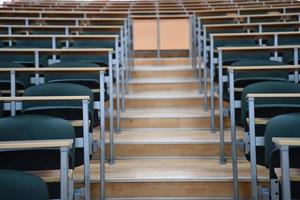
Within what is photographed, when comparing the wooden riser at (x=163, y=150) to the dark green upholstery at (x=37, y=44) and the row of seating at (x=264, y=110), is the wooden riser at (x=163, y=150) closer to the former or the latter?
the row of seating at (x=264, y=110)

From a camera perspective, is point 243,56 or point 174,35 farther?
point 174,35

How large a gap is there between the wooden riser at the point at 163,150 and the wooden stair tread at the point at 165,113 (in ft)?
0.78

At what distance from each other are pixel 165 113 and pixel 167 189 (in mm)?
576

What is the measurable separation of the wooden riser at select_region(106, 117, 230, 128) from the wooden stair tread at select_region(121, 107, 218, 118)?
2cm

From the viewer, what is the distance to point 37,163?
46.3 inches

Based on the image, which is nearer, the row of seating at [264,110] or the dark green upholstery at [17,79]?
the row of seating at [264,110]

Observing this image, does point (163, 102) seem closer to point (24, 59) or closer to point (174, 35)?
point (24, 59)

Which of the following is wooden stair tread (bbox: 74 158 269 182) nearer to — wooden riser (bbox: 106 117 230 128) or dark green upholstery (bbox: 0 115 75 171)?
wooden riser (bbox: 106 117 230 128)

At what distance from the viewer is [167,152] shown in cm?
184

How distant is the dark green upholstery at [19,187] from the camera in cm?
91

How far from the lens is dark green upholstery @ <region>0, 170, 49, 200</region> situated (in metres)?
0.91

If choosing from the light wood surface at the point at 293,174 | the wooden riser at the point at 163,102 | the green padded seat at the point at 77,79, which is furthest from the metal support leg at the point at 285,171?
the wooden riser at the point at 163,102

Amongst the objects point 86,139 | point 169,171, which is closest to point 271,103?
point 169,171

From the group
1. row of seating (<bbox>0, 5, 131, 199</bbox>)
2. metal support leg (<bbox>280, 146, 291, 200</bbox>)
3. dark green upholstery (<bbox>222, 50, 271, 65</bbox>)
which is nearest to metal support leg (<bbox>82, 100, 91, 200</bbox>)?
row of seating (<bbox>0, 5, 131, 199</bbox>)
